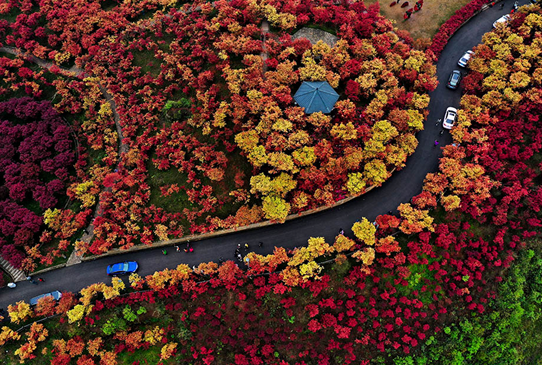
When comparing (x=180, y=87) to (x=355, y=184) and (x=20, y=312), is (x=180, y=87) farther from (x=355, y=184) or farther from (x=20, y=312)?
(x=20, y=312)

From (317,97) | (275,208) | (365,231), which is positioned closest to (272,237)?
(275,208)

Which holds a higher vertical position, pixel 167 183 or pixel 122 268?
pixel 167 183

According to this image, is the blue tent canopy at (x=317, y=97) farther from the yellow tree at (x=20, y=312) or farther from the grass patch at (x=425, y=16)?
the yellow tree at (x=20, y=312)

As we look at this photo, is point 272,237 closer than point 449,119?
Yes

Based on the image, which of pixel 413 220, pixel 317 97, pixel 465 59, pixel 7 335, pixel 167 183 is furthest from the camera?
pixel 465 59

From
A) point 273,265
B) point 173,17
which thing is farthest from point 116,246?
point 173,17

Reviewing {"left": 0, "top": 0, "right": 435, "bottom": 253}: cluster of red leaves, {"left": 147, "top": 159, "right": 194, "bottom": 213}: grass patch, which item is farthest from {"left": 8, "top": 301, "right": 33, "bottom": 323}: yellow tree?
{"left": 147, "top": 159, "right": 194, "bottom": 213}: grass patch
